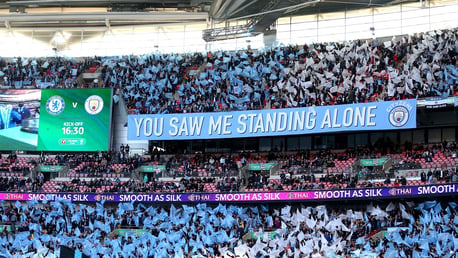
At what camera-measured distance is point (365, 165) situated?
149 ft

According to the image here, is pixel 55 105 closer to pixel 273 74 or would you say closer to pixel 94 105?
pixel 94 105

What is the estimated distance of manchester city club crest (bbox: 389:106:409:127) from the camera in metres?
44.0

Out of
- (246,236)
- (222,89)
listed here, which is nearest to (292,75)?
(222,89)

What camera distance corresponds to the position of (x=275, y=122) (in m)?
48.5

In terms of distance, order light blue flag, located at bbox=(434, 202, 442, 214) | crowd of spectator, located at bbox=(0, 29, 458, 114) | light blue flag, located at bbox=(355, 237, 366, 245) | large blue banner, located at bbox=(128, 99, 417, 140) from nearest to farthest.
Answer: light blue flag, located at bbox=(355, 237, 366, 245) → light blue flag, located at bbox=(434, 202, 442, 214) → large blue banner, located at bbox=(128, 99, 417, 140) → crowd of spectator, located at bbox=(0, 29, 458, 114)

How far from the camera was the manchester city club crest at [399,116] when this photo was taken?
44.0 m

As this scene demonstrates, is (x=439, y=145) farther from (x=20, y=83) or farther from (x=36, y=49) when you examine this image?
(x=36, y=49)

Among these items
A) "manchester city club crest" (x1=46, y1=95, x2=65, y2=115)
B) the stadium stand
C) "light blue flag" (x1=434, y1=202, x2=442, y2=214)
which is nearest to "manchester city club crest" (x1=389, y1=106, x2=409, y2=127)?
the stadium stand

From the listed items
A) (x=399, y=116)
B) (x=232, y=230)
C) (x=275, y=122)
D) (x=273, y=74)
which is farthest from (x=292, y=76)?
(x=232, y=230)

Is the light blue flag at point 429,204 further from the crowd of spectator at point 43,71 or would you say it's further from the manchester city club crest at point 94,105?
the crowd of spectator at point 43,71

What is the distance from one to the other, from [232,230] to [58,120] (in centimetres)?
1794

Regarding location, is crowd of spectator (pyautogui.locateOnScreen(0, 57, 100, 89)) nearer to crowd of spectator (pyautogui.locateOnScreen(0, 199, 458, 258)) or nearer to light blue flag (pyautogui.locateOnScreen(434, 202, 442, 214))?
crowd of spectator (pyautogui.locateOnScreen(0, 199, 458, 258))

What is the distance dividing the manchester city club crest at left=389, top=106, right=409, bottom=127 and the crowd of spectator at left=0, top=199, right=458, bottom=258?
5034mm

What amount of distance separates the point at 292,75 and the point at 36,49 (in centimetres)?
2404
